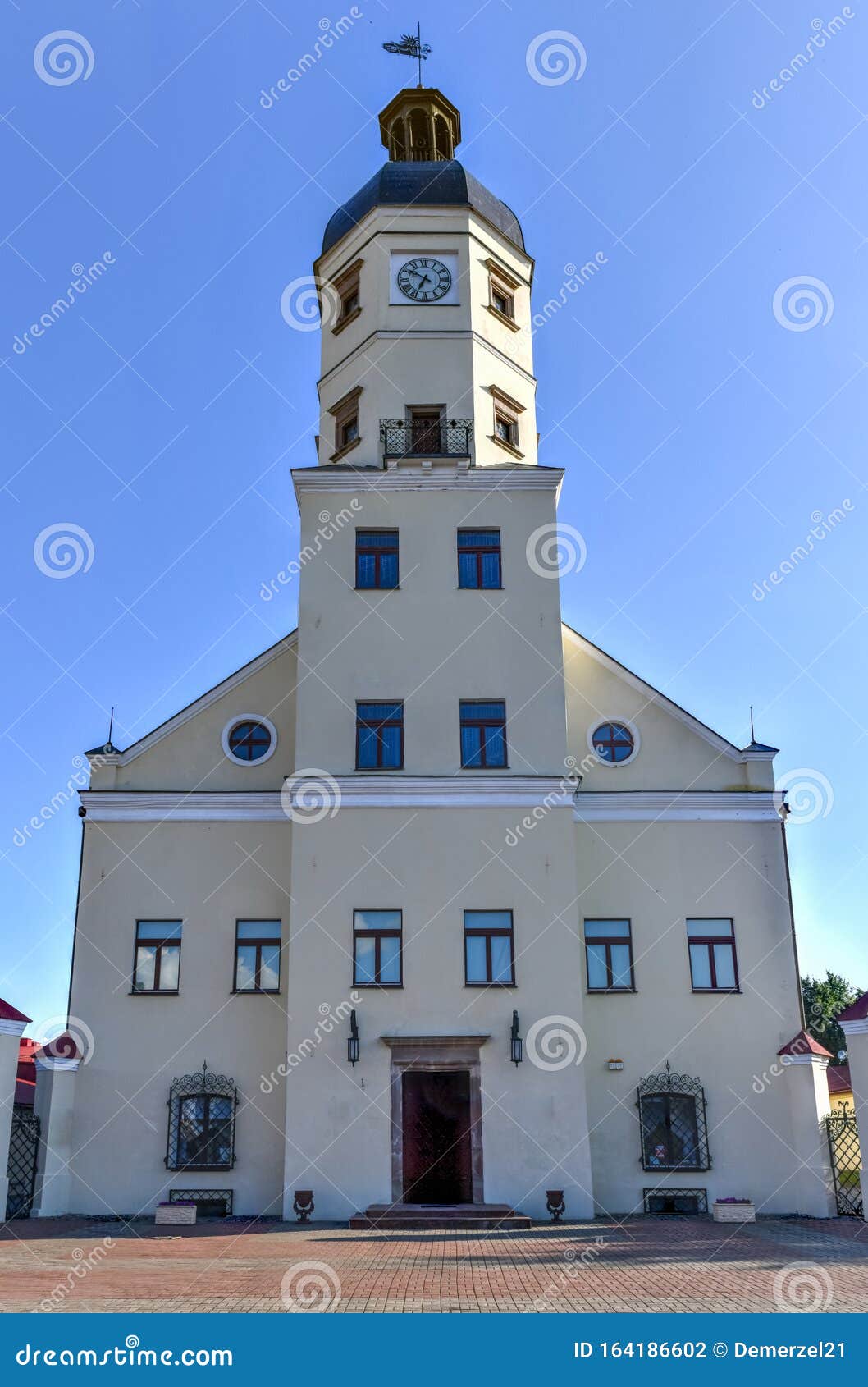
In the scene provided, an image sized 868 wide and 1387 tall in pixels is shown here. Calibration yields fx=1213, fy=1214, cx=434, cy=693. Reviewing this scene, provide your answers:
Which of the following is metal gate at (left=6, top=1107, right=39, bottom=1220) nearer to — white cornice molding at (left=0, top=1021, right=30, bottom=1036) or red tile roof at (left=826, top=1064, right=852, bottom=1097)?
white cornice molding at (left=0, top=1021, right=30, bottom=1036)

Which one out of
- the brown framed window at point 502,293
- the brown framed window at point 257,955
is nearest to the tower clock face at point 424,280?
the brown framed window at point 502,293

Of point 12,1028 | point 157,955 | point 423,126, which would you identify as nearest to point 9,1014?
point 12,1028

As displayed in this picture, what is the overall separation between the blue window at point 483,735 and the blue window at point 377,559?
3200 mm

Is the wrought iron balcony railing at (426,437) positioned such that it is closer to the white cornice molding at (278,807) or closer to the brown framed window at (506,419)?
the brown framed window at (506,419)

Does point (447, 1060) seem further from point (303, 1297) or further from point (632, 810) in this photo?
point (303, 1297)

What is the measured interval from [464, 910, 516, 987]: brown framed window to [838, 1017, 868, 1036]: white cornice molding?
587cm

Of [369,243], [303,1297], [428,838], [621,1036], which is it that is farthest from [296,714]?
[303,1297]

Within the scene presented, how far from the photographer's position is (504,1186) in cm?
2142

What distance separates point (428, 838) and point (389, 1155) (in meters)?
5.77

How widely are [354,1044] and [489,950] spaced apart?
3.06 metres

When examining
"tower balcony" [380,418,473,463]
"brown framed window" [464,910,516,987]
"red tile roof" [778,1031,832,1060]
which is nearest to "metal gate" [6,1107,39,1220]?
"brown framed window" [464,910,516,987]

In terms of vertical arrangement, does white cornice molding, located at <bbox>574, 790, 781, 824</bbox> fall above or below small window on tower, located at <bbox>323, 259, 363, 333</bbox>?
below

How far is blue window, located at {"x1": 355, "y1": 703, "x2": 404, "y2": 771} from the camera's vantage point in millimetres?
24109

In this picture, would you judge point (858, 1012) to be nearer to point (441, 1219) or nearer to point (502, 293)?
point (441, 1219)
